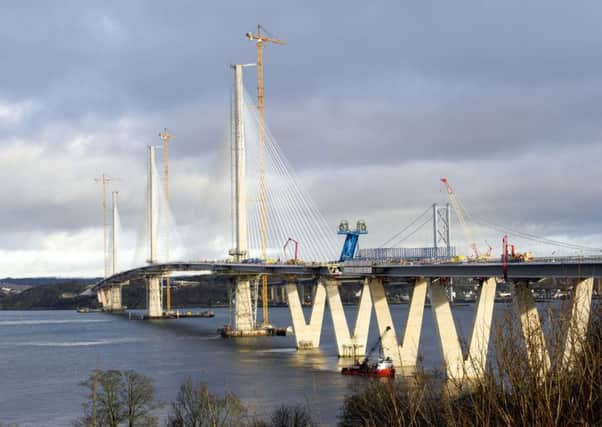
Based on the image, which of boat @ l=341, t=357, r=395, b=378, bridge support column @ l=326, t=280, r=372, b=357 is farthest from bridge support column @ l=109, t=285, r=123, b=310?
boat @ l=341, t=357, r=395, b=378

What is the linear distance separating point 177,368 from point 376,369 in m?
13.5

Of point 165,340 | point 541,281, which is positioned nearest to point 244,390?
point 541,281

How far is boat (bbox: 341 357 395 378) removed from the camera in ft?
145

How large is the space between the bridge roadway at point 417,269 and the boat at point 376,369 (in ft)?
16.1

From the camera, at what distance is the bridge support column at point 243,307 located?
82938 millimetres

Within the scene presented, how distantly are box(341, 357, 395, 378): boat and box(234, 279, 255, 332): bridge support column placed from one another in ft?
118

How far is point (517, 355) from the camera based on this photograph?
48.9 ft

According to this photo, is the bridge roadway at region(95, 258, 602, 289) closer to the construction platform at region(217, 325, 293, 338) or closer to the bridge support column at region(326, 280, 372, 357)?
the bridge support column at region(326, 280, 372, 357)

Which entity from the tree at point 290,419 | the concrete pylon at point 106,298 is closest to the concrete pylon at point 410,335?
the tree at point 290,419

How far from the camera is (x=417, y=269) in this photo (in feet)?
155

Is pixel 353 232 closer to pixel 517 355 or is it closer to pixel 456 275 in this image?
pixel 456 275

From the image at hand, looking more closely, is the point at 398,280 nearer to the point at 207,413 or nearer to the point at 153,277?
the point at 207,413

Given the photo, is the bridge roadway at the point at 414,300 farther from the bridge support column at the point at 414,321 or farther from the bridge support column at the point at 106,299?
the bridge support column at the point at 106,299

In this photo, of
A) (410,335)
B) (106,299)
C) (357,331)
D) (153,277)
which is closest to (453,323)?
(410,335)
